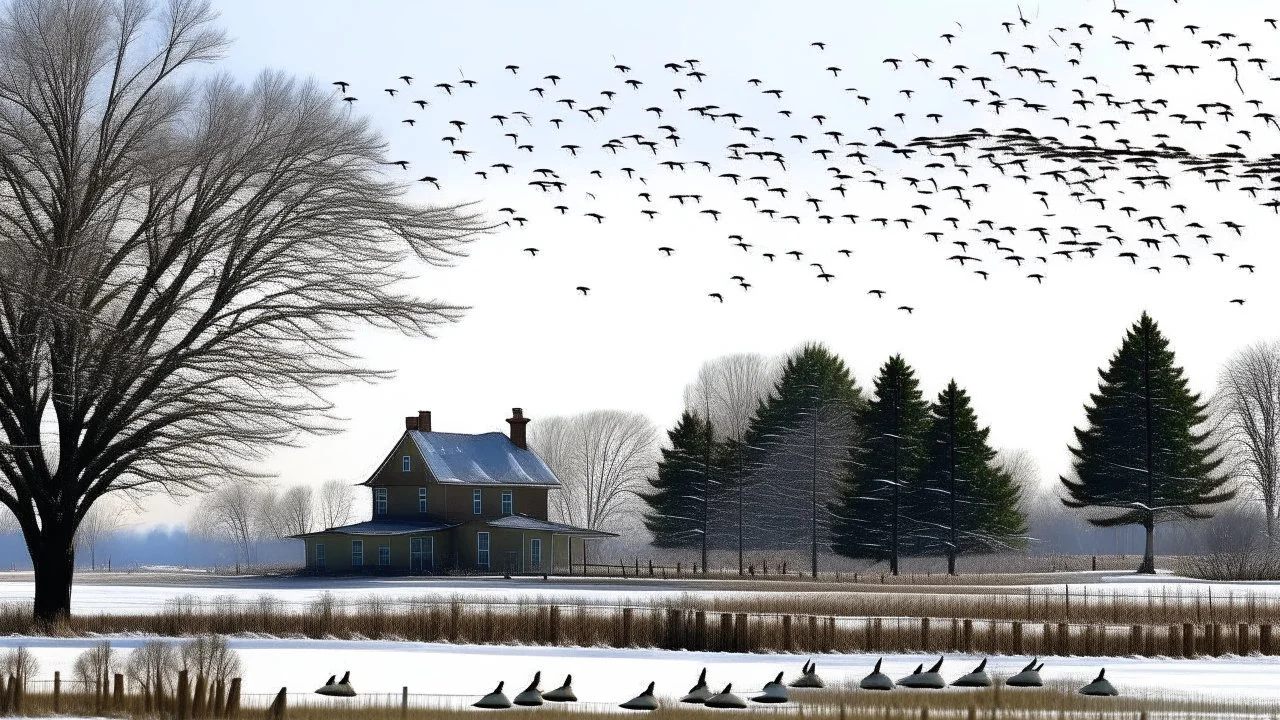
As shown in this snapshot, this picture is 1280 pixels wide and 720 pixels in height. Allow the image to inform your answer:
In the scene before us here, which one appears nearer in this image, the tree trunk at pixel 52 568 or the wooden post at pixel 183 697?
the wooden post at pixel 183 697

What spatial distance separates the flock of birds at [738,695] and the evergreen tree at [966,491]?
2297 inches

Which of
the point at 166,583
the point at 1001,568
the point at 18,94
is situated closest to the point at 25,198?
the point at 18,94

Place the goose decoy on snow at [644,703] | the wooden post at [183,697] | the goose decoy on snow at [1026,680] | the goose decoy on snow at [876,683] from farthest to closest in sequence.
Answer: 1. the goose decoy on snow at [1026,680]
2. the goose decoy on snow at [876,683]
3. the goose decoy on snow at [644,703]
4. the wooden post at [183,697]

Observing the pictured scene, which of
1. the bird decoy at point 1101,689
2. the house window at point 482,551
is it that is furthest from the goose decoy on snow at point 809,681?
the house window at point 482,551

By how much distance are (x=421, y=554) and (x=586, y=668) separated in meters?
49.0

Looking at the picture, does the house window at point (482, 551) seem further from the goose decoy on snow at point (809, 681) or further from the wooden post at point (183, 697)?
the wooden post at point (183, 697)

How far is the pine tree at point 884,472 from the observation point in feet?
282

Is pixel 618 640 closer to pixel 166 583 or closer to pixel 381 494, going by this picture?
pixel 166 583

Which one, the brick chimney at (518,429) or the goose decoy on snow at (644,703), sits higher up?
the brick chimney at (518,429)

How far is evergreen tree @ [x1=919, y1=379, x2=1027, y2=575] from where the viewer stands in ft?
284

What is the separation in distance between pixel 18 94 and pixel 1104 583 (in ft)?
150

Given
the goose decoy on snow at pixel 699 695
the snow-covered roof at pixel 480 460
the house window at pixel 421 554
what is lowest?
the goose decoy on snow at pixel 699 695

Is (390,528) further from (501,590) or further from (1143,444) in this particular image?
(1143,444)

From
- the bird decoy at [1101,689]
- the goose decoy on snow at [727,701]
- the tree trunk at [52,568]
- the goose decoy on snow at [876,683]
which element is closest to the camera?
the goose decoy on snow at [727,701]
